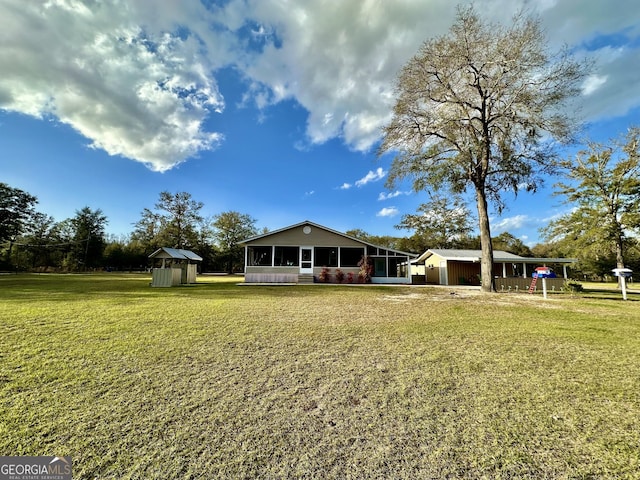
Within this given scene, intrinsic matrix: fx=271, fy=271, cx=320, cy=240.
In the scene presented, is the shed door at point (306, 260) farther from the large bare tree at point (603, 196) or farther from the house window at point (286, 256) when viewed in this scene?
the large bare tree at point (603, 196)

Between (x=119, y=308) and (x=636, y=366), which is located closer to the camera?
(x=636, y=366)

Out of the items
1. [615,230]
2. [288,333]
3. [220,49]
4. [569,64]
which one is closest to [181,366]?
[288,333]

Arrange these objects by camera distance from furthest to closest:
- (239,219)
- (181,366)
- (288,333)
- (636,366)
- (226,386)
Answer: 1. (239,219)
2. (288,333)
3. (636,366)
4. (181,366)
5. (226,386)

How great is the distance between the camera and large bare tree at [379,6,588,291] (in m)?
12.0

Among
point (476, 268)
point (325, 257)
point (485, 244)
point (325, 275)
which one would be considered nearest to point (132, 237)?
point (325, 257)

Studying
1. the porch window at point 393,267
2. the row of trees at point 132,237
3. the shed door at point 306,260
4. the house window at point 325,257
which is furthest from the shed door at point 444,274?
the row of trees at point 132,237

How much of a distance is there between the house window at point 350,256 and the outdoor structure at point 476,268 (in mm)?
7809

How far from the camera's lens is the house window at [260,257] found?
1921 cm

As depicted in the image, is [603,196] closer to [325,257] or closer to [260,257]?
[325,257]

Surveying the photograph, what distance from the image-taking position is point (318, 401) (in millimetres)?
2646

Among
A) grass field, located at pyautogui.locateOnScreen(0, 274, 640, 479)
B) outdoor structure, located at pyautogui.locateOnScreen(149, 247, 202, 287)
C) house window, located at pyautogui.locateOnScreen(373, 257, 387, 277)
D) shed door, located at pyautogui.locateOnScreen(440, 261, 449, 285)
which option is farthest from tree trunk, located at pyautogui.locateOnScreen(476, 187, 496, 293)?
outdoor structure, located at pyautogui.locateOnScreen(149, 247, 202, 287)

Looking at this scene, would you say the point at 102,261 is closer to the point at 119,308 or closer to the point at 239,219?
the point at 239,219

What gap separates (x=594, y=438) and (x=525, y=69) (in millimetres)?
15267

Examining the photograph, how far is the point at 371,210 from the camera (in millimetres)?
35188
